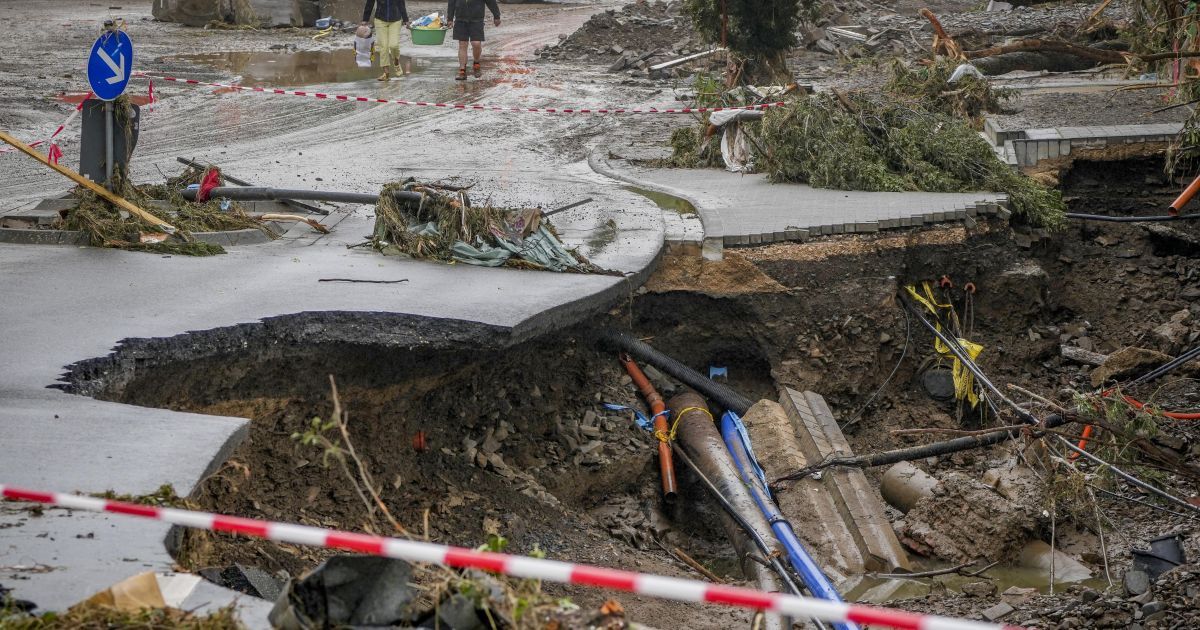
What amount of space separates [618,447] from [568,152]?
5.97 meters

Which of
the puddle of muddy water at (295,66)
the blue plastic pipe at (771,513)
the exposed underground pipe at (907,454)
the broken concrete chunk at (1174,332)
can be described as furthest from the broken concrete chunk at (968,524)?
the puddle of muddy water at (295,66)

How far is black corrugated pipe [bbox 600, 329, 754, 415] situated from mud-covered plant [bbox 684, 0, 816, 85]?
6.78 meters

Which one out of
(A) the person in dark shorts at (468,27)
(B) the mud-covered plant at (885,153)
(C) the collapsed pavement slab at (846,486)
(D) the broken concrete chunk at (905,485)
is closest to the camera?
(C) the collapsed pavement slab at (846,486)

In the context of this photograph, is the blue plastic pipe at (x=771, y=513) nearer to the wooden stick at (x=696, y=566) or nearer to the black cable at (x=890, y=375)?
the wooden stick at (x=696, y=566)

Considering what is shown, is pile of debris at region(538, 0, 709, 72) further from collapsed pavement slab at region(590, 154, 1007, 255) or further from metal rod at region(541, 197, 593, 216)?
metal rod at region(541, 197, 593, 216)

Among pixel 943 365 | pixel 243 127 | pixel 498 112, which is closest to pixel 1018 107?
pixel 943 365

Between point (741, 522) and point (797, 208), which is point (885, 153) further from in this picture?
point (741, 522)

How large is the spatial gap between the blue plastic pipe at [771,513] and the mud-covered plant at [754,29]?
7113 mm

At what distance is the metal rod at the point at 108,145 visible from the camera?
7.85 metres

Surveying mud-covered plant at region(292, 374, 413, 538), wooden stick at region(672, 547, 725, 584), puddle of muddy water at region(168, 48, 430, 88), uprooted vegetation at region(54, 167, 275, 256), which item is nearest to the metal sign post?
uprooted vegetation at region(54, 167, 275, 256)

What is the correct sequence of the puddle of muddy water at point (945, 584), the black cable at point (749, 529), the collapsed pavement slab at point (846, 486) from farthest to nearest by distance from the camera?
the collapsed pavement slab at point (846, 486), the puddle of muddy water at point (945, 584), the black cable at point (749, 529)

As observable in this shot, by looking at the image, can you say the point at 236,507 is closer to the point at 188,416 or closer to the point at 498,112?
the point at 188,416

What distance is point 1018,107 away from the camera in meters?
12.4

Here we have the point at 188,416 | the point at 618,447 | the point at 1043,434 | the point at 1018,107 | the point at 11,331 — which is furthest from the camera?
the point at 1018,107
